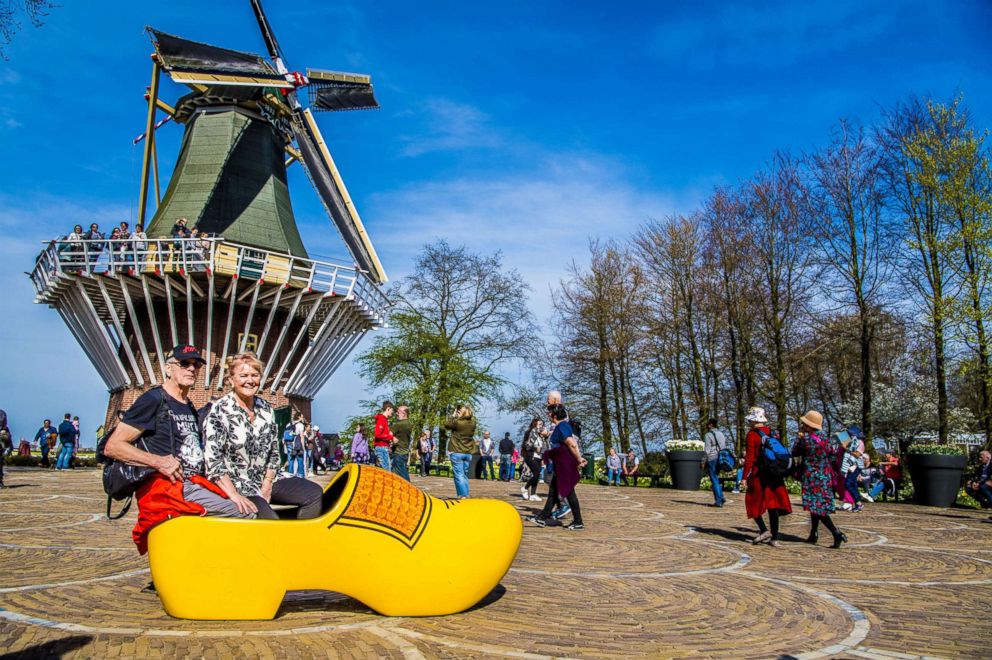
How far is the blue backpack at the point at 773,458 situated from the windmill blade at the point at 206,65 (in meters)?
30.1

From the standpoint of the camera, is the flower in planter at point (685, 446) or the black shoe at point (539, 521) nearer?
the black shoe at point (539, 521)

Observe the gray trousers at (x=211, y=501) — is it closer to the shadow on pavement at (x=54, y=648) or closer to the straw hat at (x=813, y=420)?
the shadow on pavement at (x=54, y=648)

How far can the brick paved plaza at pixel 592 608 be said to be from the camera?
13.1ft

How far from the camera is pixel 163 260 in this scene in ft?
88.6

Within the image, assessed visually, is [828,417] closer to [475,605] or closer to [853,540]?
[853,540]

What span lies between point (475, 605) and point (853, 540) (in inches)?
261

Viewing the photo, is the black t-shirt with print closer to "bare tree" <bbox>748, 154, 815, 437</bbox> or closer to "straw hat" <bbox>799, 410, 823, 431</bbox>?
"straw hat" <bbox>799, 410, 823, 431</bbox>

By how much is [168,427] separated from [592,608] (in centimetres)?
316

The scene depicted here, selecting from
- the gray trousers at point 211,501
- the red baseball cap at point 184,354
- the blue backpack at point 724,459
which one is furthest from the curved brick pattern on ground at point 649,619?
the blue backpack at point 724,459

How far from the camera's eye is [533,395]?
36000mm

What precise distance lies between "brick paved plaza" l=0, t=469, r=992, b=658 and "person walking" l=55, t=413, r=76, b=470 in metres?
17.7

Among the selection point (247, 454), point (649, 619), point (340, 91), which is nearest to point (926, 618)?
point (649, 619)

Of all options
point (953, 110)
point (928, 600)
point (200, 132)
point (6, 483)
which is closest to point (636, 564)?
point (928, 600)

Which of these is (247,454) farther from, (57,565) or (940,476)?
(940,476)
